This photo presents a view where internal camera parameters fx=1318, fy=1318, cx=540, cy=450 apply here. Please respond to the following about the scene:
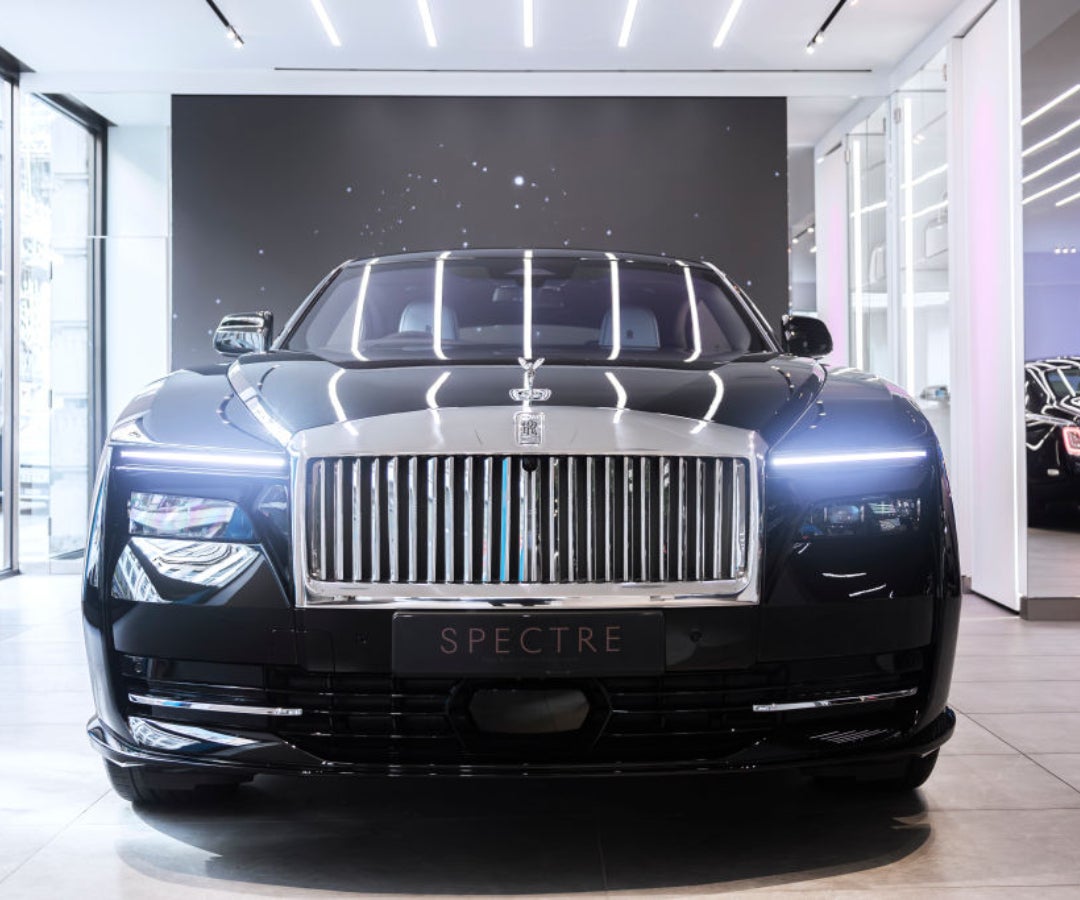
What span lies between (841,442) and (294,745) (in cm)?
108

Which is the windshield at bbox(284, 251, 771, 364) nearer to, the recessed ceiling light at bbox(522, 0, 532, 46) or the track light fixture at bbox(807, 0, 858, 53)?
the recessed ceiling light at bbox(522, 0, 532, 46)

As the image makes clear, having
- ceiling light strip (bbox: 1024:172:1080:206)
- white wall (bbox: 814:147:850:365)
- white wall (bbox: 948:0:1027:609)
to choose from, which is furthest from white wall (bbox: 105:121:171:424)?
ceiling light strip (bbox: 1024:172:1080:206)

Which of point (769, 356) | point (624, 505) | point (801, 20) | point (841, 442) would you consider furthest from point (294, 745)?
point (801, 20)

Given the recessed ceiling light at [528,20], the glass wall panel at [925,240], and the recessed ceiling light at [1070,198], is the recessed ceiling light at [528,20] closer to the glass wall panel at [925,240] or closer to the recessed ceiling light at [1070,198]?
the glass wall panel at [925,240]

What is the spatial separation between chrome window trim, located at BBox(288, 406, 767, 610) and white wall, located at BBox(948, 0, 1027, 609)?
416cm

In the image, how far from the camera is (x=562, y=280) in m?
3.52

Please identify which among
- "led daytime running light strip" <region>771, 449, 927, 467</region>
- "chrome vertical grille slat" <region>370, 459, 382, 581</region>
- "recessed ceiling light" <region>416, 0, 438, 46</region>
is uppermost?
"recessed ceiling light" <region>416, 0, 438, 46</region>

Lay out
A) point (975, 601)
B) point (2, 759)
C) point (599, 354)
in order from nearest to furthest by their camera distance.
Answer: point (599, 354) → point (2, 759) → point (975, 601)

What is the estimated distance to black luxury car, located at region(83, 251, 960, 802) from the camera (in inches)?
84.8

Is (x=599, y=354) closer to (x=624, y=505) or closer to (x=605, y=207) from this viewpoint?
(x=624, y=505)

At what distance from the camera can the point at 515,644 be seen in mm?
2127

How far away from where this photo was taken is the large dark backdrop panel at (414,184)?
8492 mm

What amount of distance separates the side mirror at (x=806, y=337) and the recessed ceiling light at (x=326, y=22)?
438cm

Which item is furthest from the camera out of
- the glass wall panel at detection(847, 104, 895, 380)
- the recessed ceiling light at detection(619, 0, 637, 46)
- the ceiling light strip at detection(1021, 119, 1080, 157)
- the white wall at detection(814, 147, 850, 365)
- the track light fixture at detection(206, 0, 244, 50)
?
the white wall at detection(814, 147, 850, 365)
